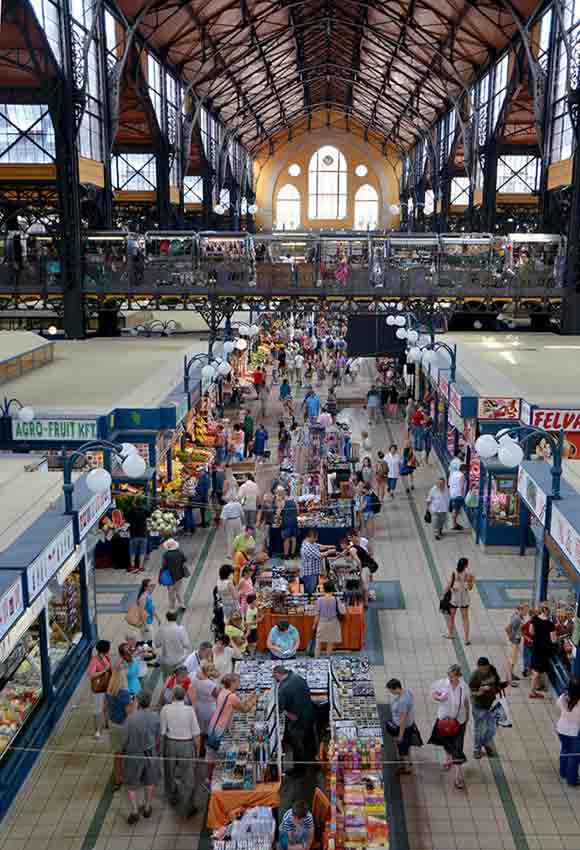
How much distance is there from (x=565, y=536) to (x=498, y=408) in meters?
6.52

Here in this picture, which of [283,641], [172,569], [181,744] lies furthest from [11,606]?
[172,569]

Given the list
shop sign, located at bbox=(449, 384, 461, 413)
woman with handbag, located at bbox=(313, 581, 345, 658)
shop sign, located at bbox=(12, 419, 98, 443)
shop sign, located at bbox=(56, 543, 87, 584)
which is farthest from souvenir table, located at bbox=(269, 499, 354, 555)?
shop sign, located at bbox=(56, 543, 87, 584)

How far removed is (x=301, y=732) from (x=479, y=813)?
183 centimetres

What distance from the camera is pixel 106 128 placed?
3159 cm

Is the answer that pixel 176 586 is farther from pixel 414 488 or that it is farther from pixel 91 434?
pixel 414 488

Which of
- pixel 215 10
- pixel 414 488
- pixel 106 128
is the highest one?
pixel 215 10

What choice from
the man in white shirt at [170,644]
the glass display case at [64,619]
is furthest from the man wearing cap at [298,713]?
the glass display case at [64,619]

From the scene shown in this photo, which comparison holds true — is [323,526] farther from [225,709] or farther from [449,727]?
[225,709]

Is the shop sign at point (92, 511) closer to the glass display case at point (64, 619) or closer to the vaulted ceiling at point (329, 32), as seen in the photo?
the glass display case at point (64, 619)

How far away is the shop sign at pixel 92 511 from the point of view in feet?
32.3

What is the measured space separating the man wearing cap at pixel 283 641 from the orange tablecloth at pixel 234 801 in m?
2.77

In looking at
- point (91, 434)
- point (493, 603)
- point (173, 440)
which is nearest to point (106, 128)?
point (173, 440)

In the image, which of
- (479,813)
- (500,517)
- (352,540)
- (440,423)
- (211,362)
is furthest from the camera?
(440,423)

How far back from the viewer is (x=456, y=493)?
1672 cm
